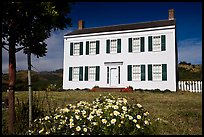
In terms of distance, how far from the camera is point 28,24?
17.3 ft

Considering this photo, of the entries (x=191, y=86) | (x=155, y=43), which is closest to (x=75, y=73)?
(x=155, y=43)

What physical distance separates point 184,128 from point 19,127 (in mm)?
4348

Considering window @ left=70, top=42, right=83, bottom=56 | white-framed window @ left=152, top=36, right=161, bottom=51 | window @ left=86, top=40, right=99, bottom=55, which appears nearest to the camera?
white-framed window @ left=152, top=36, right=161, bottom=51

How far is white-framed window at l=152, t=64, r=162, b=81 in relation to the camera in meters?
23.6

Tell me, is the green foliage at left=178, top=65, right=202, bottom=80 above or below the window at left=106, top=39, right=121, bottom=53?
below

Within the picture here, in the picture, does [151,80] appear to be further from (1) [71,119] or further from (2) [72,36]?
(1) [71,119]

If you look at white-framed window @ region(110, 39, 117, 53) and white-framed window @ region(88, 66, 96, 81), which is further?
white-framed window @ region(88, 66, 96, 81)

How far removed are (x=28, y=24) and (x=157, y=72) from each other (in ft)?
64.4

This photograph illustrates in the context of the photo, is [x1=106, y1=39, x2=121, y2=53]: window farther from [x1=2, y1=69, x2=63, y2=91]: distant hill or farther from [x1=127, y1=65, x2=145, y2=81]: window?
[x1=2, y1=69, x2=63, y2=91]: distant hill

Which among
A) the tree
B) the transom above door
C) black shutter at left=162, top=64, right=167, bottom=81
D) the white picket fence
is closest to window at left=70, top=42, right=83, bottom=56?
the transom above door

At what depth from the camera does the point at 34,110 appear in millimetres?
6824

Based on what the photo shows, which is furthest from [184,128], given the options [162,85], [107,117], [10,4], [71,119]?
[162,85]

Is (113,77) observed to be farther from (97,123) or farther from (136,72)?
(97,123)

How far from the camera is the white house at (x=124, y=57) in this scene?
23516mm
